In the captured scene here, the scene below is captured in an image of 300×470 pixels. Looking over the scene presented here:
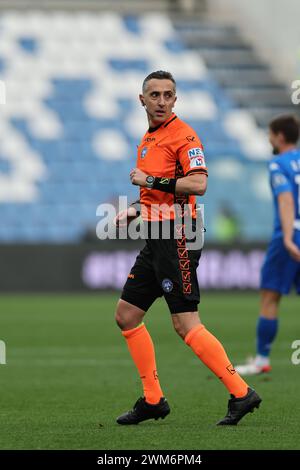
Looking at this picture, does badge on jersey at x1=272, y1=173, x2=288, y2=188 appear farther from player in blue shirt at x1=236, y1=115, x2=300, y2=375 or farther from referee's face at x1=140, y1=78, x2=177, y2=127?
referee's face at x1=140, y1=78, x2=177, y2=127

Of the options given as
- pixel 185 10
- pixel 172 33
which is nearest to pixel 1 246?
pixel 172 33

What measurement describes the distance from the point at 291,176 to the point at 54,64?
64.3ft

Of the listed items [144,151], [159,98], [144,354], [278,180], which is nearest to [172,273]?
[144,354]

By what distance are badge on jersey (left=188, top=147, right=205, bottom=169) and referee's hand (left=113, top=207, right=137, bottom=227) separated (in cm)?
65

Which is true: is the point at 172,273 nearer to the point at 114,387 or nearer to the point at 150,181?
the point at 150,181

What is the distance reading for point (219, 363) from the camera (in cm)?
610

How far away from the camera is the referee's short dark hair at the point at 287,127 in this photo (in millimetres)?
8852

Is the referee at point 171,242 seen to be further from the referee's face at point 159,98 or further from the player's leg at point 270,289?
the player's leg at point 270,289

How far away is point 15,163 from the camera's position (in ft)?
83.6

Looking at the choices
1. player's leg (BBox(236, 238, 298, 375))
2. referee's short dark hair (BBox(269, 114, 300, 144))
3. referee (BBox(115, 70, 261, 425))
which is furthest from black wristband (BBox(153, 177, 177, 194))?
player's leg (BBox(236, 238, 298, 375))

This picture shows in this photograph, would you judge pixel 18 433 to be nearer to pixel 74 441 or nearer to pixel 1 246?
pixel 74 441

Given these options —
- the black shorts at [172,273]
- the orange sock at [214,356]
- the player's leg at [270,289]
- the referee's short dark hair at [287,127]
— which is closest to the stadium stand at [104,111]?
the player's leg at [270,289]

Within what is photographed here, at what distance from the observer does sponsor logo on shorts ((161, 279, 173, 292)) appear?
611cm

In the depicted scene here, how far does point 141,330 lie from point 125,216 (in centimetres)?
Answer: 67
